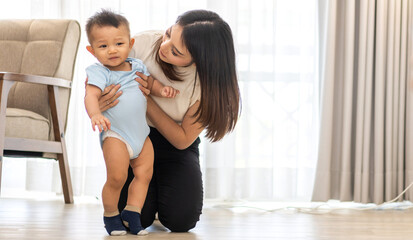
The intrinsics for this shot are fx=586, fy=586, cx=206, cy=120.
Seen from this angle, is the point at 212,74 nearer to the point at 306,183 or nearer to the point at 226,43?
the point at 226,43

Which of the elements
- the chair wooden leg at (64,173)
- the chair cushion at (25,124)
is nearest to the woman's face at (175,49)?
the chair cushion at (25,124)

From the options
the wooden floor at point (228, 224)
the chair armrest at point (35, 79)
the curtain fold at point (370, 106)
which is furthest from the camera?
the curtain fold at point (370, 106)

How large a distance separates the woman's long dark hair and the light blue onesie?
0.16 metres

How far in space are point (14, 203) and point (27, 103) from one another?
1.62ft

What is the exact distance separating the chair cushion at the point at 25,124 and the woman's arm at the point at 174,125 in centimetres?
88

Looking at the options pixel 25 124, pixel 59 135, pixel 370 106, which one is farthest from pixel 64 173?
pixel 370 106

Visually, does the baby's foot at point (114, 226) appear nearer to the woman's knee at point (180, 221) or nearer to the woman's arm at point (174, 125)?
the woman's knee at point (180, 221)

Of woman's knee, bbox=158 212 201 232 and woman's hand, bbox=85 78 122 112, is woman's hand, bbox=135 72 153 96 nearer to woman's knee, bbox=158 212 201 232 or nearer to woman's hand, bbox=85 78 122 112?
woman's hand, bbox=85 78 122 112

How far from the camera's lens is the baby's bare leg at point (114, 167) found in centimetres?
176

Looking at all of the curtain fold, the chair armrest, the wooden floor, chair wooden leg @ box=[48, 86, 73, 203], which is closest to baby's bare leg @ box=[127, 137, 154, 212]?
the wooden floor

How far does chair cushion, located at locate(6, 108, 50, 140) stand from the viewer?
101 inches

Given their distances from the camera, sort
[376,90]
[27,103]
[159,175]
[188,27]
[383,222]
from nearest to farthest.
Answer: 1. [188,27]
2. [159,175]
3. [383,222]
4. [27,103]
5. [376,90]

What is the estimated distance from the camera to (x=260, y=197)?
3199mm

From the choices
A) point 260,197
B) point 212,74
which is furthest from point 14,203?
point 212,74
